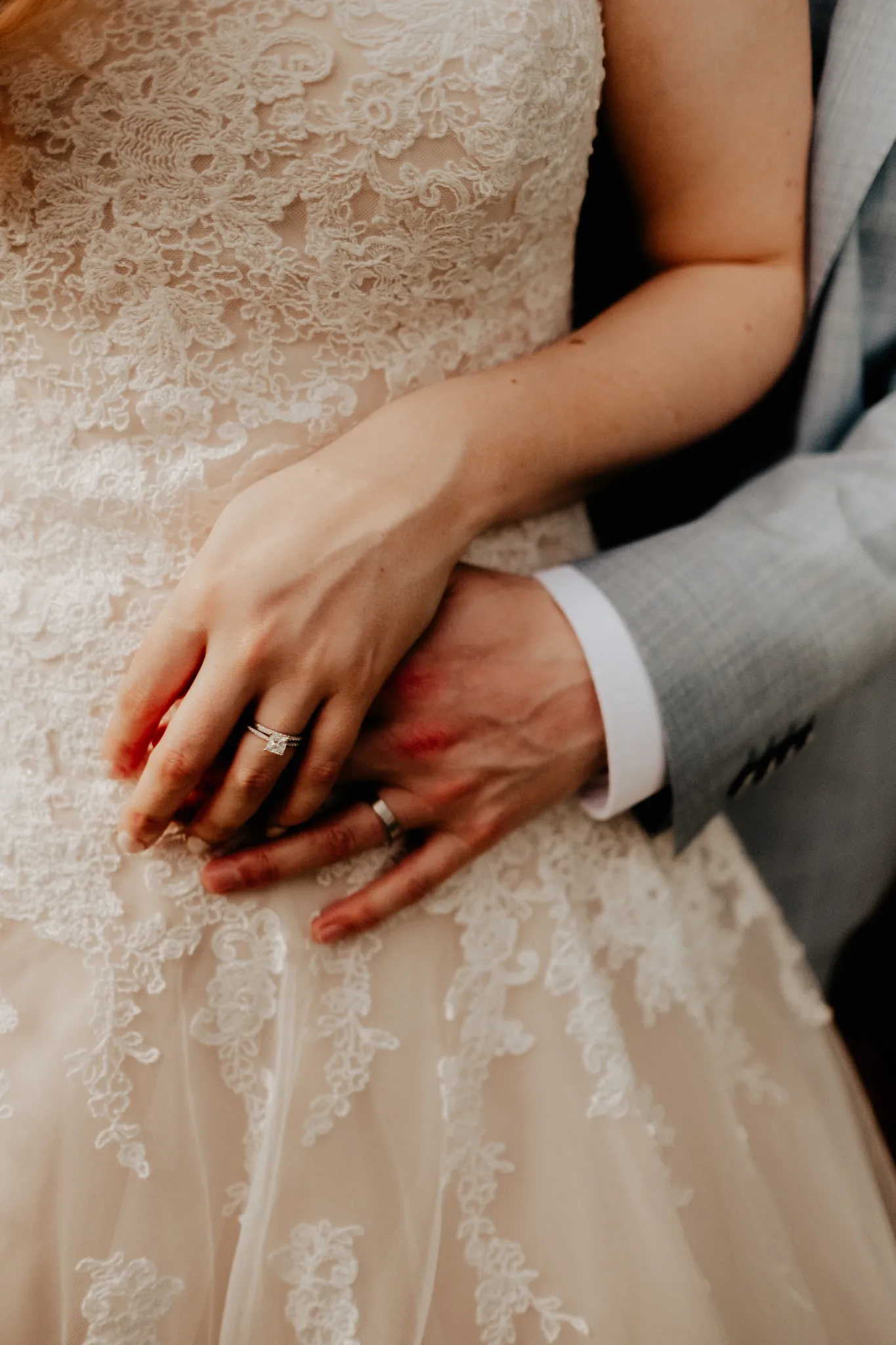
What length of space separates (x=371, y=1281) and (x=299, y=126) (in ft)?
2.08

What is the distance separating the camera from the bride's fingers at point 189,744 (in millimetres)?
478

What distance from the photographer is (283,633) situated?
486 mm

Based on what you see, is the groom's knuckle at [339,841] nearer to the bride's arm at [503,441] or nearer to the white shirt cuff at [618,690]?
the bride's arm at [503,441]

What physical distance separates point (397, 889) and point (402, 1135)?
0.46ft

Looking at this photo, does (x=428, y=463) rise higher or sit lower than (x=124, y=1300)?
higher

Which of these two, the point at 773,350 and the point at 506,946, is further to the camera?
the point at 773,350

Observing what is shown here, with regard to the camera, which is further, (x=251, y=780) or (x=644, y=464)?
(x=644, y=464)

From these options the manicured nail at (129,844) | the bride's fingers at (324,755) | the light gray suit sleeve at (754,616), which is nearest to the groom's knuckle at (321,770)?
the bride's fingers at (324,755)

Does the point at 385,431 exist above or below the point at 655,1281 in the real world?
above

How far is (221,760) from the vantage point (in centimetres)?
52

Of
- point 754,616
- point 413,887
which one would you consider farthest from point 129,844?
point 754,616

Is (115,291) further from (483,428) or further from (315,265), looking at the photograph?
(483,428)

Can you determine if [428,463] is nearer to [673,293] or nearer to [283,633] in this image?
[283,633]

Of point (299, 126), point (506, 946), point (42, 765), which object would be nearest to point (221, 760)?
point (42, 765)
